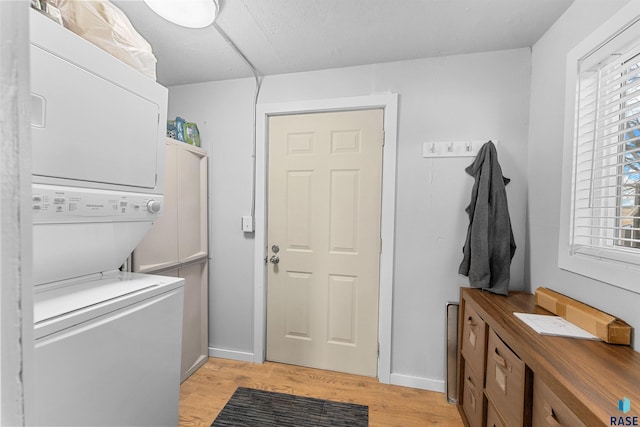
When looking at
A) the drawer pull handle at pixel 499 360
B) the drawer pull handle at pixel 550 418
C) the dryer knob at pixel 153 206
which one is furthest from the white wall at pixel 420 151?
the drawer pull handle at pixel 550 418

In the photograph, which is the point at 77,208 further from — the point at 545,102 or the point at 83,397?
the point at 545,102

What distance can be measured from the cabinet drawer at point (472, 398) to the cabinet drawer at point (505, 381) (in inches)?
5.6

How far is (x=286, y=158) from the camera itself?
2139 millimetres

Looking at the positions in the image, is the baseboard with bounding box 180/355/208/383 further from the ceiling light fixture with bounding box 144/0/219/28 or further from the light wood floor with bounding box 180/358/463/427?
the ceiling light fixture with bounding box 144/0/219/28

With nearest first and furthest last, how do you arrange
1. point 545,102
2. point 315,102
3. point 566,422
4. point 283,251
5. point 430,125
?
point 566,422 → point 545,102 → point 430,125 → point 315,102 → point 283,251

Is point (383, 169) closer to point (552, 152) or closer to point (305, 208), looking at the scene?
point (305, 208)

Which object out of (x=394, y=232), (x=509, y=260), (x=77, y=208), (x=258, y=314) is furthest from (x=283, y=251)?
(x=509, y=260)

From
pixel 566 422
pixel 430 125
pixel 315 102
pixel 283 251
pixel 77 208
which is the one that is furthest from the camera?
pixel 283 251

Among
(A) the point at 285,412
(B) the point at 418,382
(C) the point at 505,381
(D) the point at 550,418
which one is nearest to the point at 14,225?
(D) the point at 550,418

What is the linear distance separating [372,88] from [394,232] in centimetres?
105

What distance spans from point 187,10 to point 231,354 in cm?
236

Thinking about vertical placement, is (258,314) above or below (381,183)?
below

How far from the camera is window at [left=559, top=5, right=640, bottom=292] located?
1.05 m

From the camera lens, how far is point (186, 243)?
2.02m
